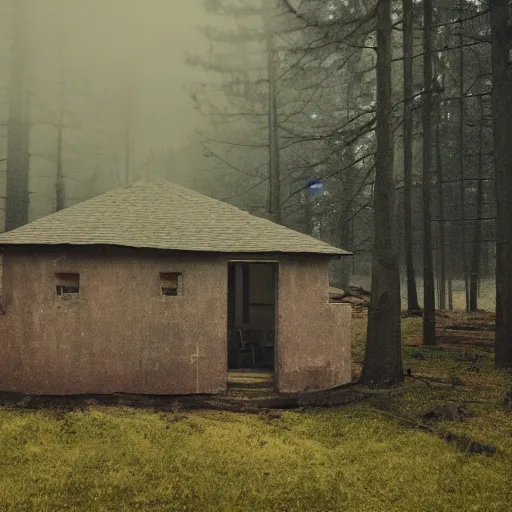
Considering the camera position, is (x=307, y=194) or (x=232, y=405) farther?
(x=307, y=194)

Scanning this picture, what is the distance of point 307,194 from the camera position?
24.3 metres

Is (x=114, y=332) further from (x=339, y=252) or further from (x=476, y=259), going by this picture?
(x=476, y=259)

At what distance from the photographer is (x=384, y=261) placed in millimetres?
9422

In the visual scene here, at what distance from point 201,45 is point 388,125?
85.5 feet

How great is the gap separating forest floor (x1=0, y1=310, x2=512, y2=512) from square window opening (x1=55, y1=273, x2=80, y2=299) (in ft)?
6.40

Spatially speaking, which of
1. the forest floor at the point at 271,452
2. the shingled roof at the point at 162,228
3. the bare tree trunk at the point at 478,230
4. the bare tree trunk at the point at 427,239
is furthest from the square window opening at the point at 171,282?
the bare tree trunk at the point at 478,230

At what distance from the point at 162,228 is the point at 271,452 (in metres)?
4.92

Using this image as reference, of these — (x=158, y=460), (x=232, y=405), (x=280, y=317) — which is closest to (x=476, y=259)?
(x=280, y=317)

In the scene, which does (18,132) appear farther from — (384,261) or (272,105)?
(384,261)

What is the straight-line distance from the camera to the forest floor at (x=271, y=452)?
16.6ft

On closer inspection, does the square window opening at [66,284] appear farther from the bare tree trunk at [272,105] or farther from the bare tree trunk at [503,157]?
the bare tree trunk at [272,105]

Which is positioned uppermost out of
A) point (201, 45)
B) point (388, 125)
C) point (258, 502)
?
point (201, 45)

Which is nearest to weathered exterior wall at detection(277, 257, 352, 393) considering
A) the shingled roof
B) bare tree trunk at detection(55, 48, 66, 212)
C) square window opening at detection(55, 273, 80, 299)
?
the shingled roof

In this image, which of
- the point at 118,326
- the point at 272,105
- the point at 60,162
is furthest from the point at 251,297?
the point at 60,162
